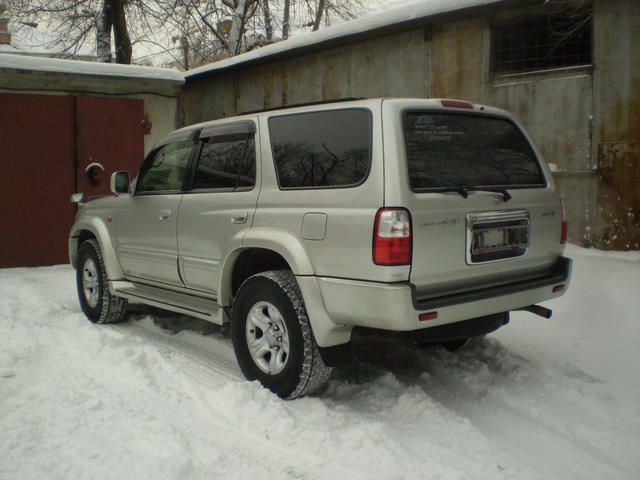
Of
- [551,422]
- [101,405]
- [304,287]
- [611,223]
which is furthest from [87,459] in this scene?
[611,223]

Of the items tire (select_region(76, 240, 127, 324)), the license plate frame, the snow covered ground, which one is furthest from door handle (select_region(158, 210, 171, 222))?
the license plate frame

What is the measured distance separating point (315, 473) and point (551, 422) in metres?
1.52

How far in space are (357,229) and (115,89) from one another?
719cm

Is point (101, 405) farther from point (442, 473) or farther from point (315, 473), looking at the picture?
point (442, 473)

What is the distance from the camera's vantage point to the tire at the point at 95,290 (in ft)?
17.9

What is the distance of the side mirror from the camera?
529 cm

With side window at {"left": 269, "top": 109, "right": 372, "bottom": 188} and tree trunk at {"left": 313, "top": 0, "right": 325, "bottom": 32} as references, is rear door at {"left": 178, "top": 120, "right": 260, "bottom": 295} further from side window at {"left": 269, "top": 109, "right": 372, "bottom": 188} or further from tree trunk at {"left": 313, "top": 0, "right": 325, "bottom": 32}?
tree trunk at {"left": 313, "top": 0, "right": 325, "bottom": 32}

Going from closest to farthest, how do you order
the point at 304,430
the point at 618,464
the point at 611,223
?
the point at 618,464, the point at 304,430, the point at 611,223

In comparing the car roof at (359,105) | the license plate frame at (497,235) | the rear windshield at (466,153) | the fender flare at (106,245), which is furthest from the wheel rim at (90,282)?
the license plate frame at (497,235)

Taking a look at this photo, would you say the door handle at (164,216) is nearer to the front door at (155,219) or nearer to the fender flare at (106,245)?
the front door at (155,219)

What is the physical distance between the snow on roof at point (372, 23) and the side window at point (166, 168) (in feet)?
15.0

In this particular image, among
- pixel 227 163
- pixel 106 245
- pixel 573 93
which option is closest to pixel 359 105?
pixel 227 163

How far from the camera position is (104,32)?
682 inches

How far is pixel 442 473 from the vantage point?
281cm
